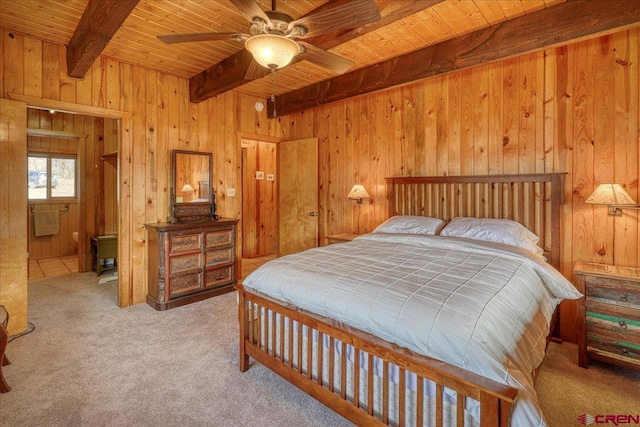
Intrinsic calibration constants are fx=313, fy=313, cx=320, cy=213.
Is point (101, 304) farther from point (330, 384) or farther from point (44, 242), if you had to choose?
point (44, 242)

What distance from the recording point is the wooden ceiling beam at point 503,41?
2.19 metres

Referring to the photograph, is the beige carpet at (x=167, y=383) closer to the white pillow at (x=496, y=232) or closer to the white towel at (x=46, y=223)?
the white pillow at (x=496, y=232)

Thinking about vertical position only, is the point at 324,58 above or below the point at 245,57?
below

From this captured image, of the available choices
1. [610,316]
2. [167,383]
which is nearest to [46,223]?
[167,383]

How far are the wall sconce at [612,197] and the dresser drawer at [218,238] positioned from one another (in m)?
Answer: 3.69

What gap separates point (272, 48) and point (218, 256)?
9.15 ft

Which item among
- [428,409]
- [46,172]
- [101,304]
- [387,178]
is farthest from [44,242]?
[428,409]

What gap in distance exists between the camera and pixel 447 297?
149 cm

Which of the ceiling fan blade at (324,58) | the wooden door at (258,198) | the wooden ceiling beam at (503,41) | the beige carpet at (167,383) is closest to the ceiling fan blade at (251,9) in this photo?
the ceiling fan blade at (324,58)

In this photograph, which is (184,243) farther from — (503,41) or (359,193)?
(503,41)

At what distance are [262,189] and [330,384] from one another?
525cm

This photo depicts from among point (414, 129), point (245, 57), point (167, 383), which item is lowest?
point (167, 383)

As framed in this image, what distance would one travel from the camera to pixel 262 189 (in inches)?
260

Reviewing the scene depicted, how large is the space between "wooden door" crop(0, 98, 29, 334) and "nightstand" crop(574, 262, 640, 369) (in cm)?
477
